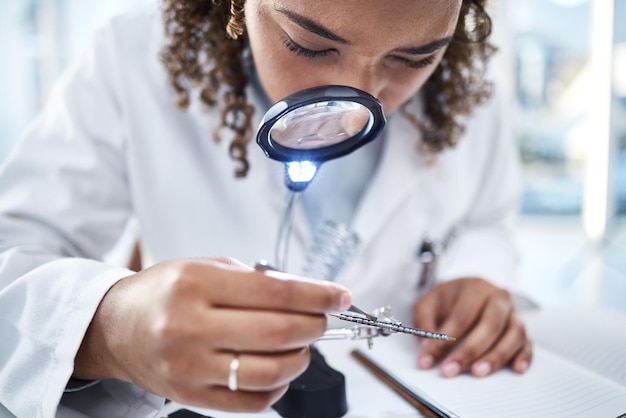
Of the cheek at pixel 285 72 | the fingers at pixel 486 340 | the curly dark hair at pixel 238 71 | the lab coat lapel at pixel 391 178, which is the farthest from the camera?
the lab coat lapel at pixel 391 178

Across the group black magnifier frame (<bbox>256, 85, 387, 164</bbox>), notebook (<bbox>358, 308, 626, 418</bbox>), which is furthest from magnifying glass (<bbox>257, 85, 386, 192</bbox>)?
notebook (<bbox>358, 308, 626, 418</bbox>)

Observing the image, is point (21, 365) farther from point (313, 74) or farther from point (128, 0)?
point (128, 0)

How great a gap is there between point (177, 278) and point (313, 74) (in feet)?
1.11

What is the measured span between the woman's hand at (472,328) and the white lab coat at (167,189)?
18 centimetres

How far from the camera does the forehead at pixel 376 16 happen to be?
597 millimetres

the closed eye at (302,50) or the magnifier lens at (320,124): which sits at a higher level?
the closed eye at (302,50)

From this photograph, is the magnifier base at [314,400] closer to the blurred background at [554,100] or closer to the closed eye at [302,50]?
the closed eye at [302,50]

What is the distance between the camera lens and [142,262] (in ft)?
3.97

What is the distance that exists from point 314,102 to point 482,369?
0.47m

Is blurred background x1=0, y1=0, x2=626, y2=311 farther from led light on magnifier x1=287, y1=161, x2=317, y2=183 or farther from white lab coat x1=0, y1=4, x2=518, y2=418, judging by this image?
led light on magnifier x1=287, y1=161, x2=317, y2=183

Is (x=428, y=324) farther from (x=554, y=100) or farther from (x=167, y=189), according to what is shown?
(x=554, y=100)

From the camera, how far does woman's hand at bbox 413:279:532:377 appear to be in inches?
31.4

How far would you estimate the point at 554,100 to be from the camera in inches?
162

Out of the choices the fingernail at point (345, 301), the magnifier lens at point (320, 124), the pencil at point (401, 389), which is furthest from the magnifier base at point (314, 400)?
the magnifier lens at point (320, 124)
